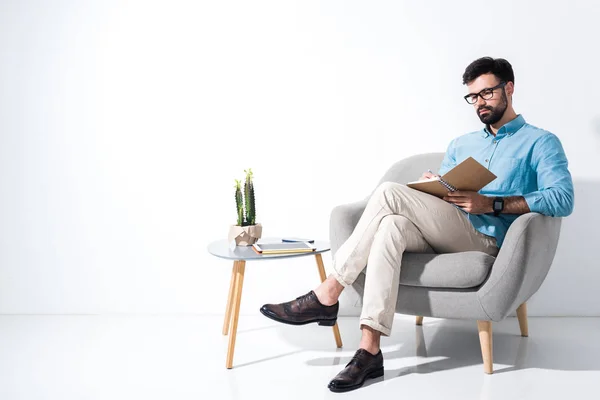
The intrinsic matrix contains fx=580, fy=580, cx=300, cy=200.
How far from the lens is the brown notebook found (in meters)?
2.06

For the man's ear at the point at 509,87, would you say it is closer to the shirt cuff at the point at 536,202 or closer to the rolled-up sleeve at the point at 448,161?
the rolled-up sleeve at the point at 448,161

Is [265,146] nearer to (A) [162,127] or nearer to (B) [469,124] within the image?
(A) [162,127]

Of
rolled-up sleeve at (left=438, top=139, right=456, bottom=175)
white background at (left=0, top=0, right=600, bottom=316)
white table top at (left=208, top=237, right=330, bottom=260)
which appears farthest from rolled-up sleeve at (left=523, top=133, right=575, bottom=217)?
white table top at (left=208, top=237, right=330, bottom=260)

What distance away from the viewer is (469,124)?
3.02 metres

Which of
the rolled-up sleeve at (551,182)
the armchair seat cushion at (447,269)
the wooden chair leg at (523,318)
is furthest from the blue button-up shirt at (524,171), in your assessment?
the wooden chair leg at (523,318)

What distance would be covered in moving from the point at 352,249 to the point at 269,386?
0.57m

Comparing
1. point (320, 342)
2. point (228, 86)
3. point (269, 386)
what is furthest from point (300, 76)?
point (269, 386)

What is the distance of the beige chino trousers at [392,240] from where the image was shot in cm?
207

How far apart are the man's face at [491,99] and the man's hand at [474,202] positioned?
0.42m

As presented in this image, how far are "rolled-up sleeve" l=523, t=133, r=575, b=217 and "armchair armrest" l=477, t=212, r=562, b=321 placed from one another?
71mm

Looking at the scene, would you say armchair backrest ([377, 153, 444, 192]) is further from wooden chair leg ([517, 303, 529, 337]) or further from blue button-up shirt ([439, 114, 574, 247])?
wooden chair leg ([517, 303, 529, 337])

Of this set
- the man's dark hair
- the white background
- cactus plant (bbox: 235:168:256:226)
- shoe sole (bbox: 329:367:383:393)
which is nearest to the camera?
shoe sole (bbox: 329:367:383:393)

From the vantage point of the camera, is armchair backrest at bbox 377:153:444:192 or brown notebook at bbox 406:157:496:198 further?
armchair backrest at bbox 377:153:444:192

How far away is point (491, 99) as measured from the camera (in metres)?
2.43
